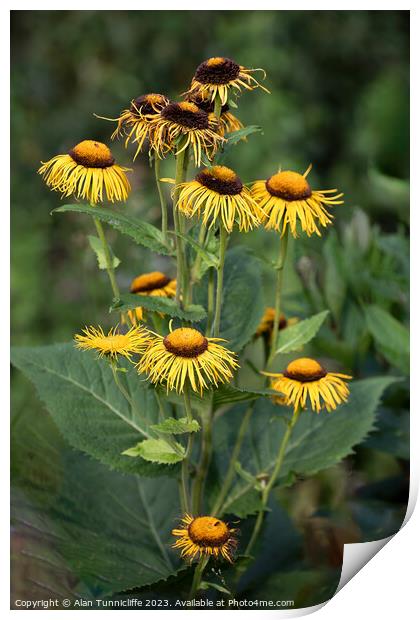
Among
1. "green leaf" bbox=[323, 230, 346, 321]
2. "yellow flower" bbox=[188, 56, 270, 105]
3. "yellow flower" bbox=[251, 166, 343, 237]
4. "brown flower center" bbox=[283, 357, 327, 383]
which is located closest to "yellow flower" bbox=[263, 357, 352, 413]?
"brown flower center" bbox=[283, 357, 327, 383]

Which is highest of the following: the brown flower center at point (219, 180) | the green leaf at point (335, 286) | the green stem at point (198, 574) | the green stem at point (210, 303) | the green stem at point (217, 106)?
the green leaf at point (335, 286)

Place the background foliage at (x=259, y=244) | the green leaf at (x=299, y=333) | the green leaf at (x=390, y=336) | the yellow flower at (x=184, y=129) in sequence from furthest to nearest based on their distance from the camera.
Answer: the green leaf at (x=390, y=336) < the background foliage at (x=259, y=244) < the green leaf at (x=299, y=333) < the yellow flower at (x=184, y=129)

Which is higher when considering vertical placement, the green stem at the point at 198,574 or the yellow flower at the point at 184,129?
the yellow flower at the point at 184,129

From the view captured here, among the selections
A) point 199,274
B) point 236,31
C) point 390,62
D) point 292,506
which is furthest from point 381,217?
point 199,274

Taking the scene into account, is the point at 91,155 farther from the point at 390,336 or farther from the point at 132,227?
the point at 390,336

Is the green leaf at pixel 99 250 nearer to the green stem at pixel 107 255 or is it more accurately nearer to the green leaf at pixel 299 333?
the green stem at pixel 107 255

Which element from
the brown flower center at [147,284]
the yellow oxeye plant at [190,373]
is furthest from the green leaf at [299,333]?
the brown flower center at [147,284]

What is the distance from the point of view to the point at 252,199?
0.58m

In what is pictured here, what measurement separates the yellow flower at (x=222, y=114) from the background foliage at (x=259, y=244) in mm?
96

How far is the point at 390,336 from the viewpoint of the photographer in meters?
0.88

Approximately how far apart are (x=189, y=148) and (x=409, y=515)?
0.49m

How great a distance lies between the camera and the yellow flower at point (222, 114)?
23.0 inches

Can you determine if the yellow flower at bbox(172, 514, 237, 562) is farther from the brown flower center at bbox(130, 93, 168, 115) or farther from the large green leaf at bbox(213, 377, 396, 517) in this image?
the brown flower center at bbox(130, 93, 168, 115)
